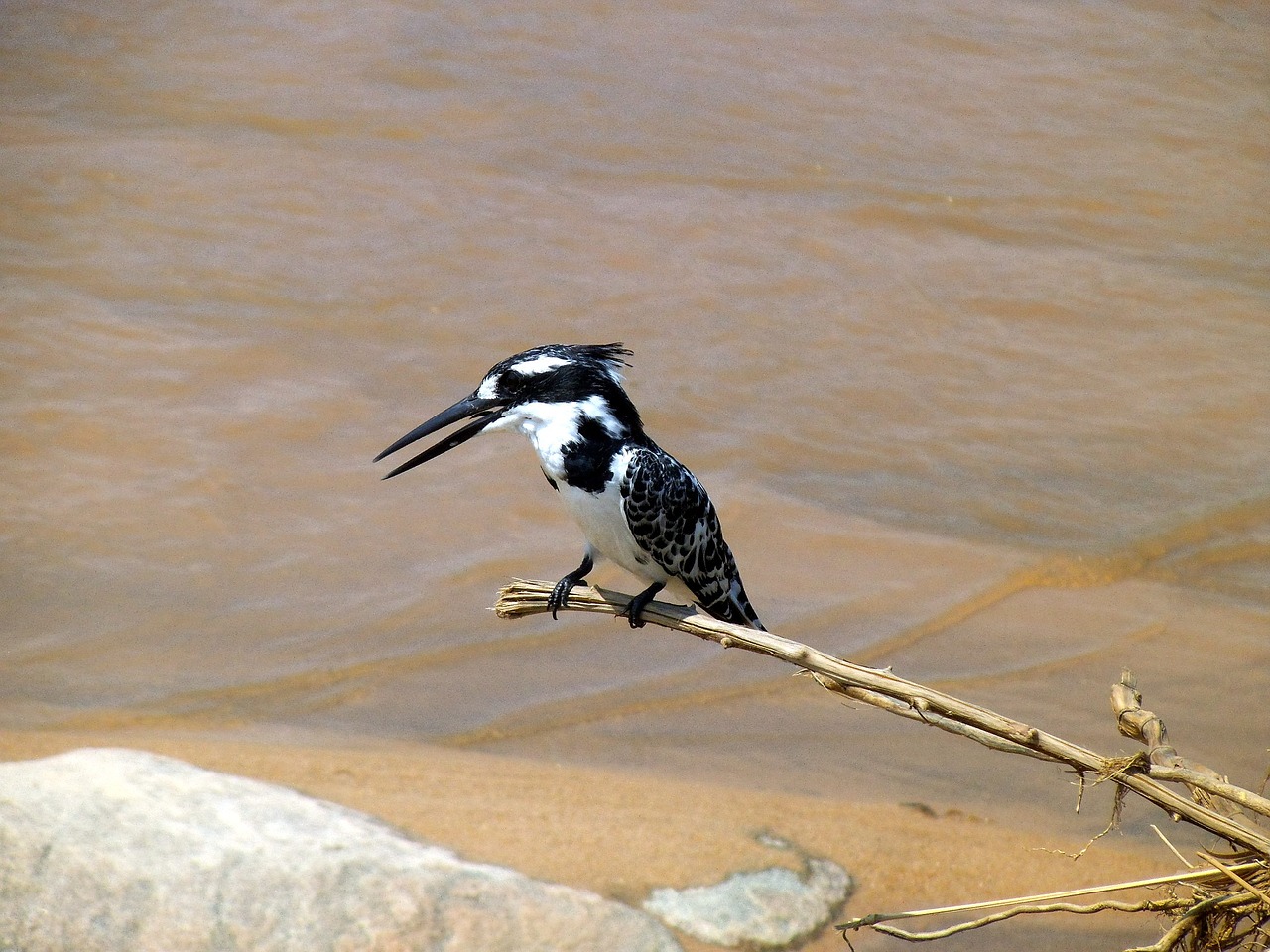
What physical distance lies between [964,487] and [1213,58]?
6.96 metres

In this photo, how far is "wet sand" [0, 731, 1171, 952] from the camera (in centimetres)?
441

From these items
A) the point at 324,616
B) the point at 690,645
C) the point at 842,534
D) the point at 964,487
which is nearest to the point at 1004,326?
the point at 964,487

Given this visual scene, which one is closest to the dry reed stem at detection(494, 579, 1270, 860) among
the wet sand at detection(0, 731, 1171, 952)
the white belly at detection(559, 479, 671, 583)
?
the white belly at detection(559, 479, 671, 583)

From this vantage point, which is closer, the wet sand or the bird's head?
the bird's head

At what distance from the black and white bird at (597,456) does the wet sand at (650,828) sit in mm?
1219

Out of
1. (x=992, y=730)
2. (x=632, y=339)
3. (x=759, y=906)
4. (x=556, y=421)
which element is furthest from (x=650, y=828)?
(x=632, y=339)

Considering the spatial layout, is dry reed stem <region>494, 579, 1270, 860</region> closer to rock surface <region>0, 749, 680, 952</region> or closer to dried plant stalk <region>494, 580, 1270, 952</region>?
dried plant stalk <region>494, 580, 1270, 952</region>

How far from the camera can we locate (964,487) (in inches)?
305

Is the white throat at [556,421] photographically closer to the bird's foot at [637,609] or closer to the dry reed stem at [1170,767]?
the bird's foot at [637,609]

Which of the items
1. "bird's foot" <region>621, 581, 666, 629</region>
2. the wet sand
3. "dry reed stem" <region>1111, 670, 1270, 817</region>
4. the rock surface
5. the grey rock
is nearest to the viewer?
"dry reed stem" <region>1111, 670, 1270, 817</region>

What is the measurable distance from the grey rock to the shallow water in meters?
1.15

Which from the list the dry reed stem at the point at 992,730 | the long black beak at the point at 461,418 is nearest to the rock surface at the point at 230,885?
the long black beak at the point at 461,418

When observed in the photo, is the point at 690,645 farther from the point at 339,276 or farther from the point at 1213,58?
the point at 1213,58

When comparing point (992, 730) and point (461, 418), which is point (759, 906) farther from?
point (992, 730)
